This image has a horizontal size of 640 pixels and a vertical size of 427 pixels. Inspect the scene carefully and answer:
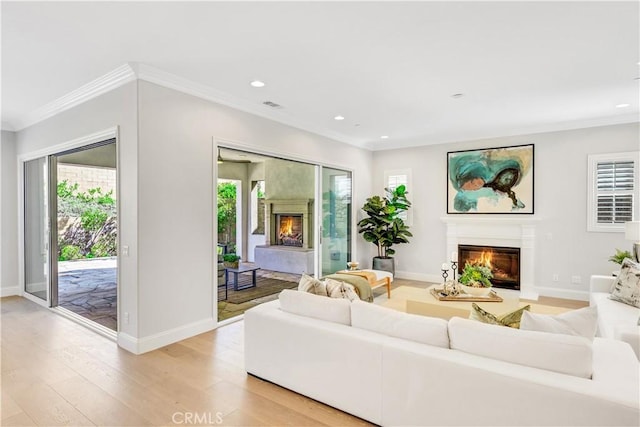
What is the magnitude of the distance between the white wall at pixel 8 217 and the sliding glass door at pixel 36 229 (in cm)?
23

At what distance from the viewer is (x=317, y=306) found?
271 centimetres

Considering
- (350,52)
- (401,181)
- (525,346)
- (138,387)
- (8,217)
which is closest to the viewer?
(525,346)

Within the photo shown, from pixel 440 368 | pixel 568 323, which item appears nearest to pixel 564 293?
pixel 568 323

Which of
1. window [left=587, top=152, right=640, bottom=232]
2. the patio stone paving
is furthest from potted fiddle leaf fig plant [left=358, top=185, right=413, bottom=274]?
→ the patio stone paving

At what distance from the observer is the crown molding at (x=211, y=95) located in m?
3.51

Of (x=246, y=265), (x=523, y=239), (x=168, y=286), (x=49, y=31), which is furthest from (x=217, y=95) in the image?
(x=523, y=239)

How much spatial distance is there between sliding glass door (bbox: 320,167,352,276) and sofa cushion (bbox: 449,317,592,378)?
4386mm

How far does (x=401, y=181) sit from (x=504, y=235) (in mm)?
2211

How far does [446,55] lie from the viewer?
3217mm

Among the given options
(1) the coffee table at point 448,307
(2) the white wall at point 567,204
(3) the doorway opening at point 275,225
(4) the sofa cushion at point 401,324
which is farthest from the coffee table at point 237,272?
(2) the white wall at point 567,204

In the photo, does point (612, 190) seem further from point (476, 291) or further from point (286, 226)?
point (286, 226)

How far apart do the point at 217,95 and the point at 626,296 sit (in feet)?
16.5

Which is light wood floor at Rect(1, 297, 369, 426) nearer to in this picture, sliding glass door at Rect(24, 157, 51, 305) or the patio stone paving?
the patio stone paving

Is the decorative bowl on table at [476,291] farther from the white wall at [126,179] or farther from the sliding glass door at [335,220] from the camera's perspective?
the white wall at [126,179]
